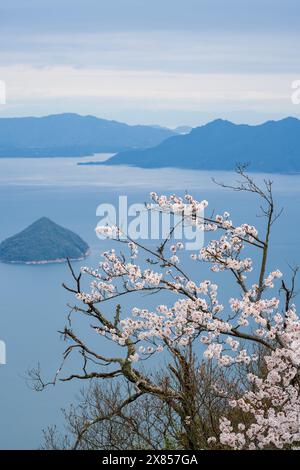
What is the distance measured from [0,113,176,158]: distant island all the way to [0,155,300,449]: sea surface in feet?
3.95

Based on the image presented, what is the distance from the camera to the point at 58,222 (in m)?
43.8

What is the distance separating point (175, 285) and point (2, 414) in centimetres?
1666

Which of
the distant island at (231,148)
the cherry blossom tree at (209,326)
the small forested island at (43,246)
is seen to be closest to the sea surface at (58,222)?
the small forested island at (43,246)

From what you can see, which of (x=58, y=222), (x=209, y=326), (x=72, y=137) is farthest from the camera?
(x=72, y=137)

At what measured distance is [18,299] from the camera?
31.6 m

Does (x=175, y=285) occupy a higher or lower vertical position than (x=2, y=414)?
higher

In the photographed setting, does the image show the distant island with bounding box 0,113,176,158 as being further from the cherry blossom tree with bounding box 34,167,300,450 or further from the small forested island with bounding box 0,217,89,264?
the cherry blossom tree with bounding box 34,167,300,450

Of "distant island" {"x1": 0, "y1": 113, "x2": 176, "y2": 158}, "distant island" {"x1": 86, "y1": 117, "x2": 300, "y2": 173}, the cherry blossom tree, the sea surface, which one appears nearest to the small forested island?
the sea surface

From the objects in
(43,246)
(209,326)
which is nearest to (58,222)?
(43,246)

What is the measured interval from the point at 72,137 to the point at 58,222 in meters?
18.3

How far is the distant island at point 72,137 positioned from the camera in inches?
2368

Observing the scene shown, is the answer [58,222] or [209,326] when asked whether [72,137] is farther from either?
[209,326]
